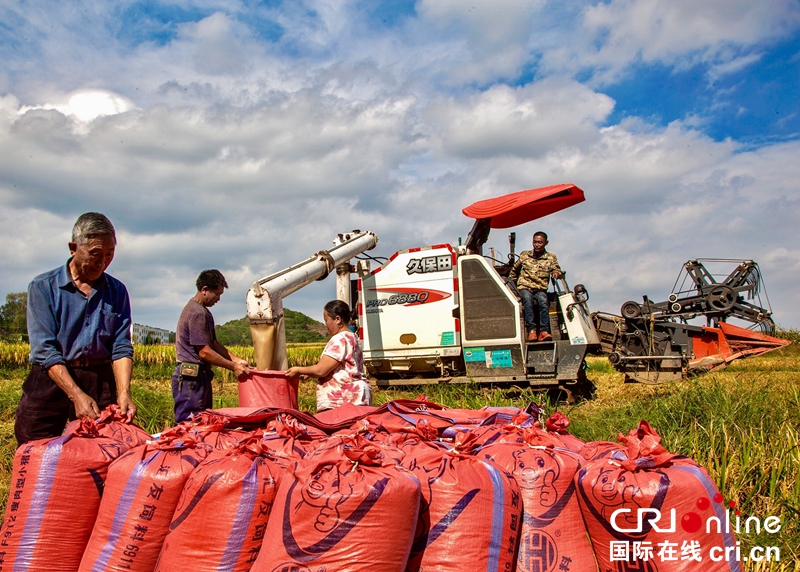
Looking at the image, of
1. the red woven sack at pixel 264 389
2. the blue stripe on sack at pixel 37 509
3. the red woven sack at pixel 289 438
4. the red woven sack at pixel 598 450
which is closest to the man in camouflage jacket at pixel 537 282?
the red woven sack at pixel 264 389

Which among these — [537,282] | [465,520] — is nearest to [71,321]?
[465,520]

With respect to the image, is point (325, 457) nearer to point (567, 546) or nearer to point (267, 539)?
point (267, 539)

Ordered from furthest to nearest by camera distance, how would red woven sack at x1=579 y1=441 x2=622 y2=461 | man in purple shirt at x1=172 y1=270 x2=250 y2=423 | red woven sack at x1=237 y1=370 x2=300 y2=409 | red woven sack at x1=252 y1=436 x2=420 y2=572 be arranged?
man in purple shirt at x1=172 y1=270 x2=250 y2=423 → red woven sack at x1=237 y1=370 x2=300 y2=409 → red woven sack at x1=579 y1=441 x2=622 y2=461 → red woven sack at x1=252 y1=436 x2=420 y2=572

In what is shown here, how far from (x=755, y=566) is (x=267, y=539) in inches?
86.5

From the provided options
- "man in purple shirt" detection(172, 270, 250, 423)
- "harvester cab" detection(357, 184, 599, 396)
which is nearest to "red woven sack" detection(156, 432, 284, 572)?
"man in purple shirt" detection(172, 270, 250, 423)

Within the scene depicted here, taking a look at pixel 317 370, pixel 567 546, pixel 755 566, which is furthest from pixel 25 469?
pixel 755 566

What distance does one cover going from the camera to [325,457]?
7.45 feet

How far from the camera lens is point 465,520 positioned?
7.40ft

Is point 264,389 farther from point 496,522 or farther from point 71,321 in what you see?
point 496,522

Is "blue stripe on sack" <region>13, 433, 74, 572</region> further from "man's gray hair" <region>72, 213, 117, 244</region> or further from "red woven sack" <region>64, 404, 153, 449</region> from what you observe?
"man's gray hair" <region>72, 213, 117, 244</region>

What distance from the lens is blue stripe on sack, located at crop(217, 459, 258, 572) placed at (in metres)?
2.23

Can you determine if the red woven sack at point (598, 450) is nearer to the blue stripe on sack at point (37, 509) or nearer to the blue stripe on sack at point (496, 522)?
the blue stripe on sack at point (496, 522)

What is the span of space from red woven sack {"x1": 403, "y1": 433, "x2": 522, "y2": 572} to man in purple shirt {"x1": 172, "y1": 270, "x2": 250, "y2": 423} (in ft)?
7.88

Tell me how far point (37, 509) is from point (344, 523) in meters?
1.31
